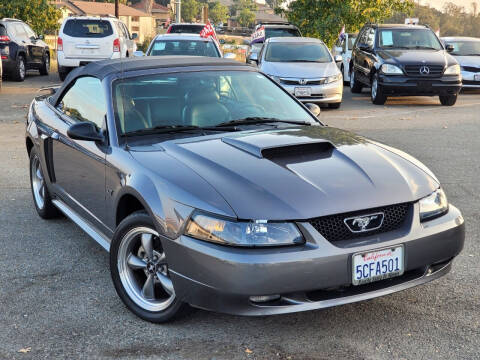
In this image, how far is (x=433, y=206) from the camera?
403 cm

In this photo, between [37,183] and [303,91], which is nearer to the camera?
[37,183]

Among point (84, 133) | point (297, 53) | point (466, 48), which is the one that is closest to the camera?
point (84, 133)

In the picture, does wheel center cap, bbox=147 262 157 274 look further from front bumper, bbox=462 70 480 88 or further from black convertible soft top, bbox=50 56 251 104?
front bumper, bbox=462 70 480 88

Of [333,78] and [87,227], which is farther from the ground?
[87,227]

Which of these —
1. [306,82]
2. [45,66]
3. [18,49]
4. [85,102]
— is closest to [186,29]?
[45,66]

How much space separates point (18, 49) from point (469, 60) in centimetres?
1298

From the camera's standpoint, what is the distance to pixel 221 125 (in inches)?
192

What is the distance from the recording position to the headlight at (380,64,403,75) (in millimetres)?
15672

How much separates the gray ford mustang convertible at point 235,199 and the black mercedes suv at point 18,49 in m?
16.1

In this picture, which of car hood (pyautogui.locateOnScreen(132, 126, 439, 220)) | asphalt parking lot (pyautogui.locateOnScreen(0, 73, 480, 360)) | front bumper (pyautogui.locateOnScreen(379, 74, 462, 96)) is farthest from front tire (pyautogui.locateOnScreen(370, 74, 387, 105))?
car hood (pyautogui.locateOnScreen(132, 126, 439, 220))

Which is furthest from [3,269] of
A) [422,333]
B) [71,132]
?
[422,333]

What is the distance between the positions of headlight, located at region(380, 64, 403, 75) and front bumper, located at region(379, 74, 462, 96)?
71 mm

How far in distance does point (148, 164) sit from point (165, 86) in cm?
106

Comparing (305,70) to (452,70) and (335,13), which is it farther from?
(335,13)
